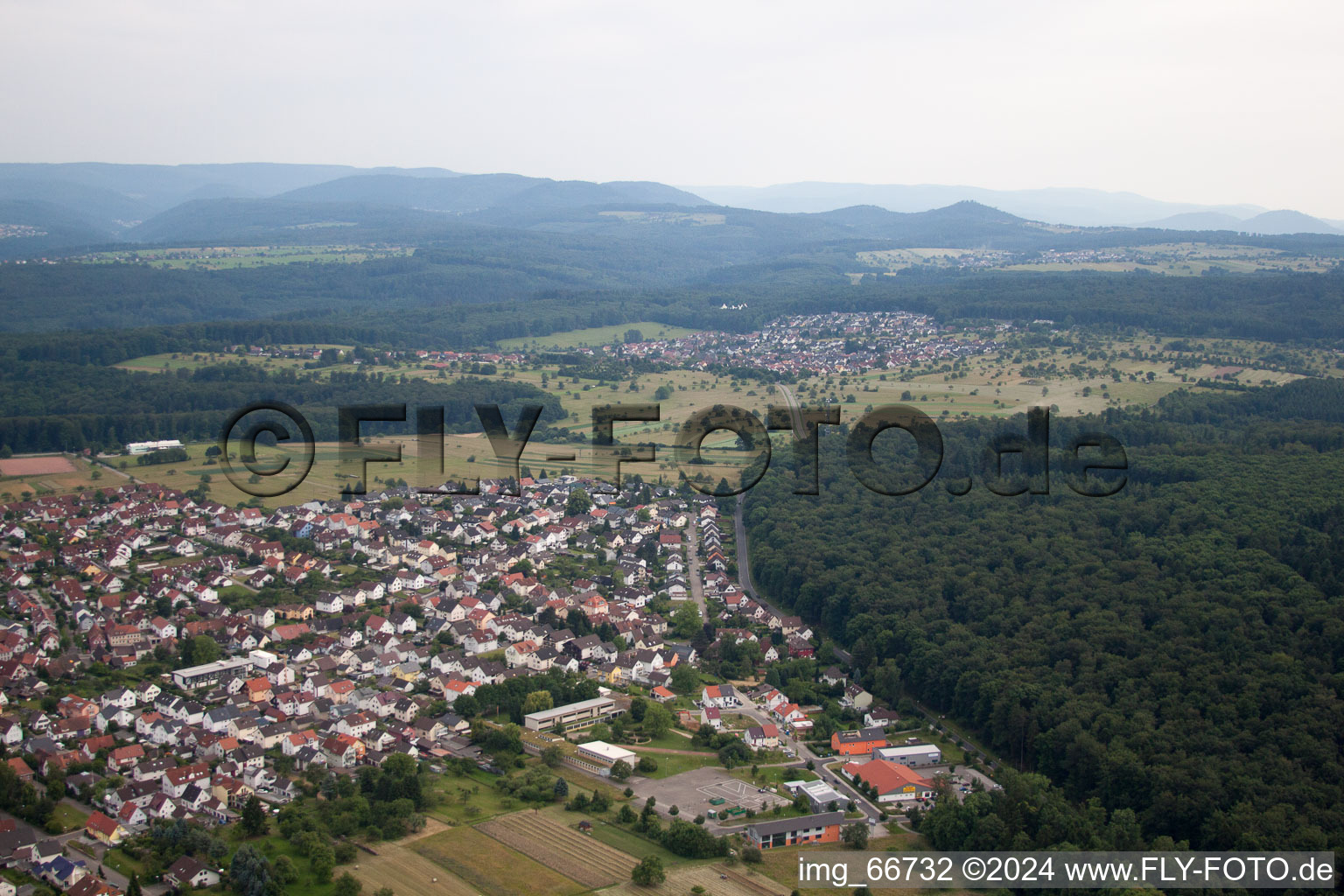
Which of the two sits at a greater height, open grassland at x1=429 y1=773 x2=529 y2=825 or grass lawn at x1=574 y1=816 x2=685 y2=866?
open grassland at x1=429 y1=773 x2=529 y2=825

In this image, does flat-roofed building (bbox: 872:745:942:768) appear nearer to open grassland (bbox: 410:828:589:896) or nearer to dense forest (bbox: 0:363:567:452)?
open grassland (bbox: 410:828:589:896)

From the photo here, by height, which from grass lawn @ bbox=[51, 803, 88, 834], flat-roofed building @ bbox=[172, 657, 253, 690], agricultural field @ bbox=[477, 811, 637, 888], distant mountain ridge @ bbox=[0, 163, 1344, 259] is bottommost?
agricultural field @ bbox=[477, 811, 637, 888]

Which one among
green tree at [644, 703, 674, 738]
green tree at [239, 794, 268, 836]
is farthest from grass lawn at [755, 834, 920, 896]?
green tree at [239, 794, 268, 836]

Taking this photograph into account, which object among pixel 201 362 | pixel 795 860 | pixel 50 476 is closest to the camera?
pixel 795 860

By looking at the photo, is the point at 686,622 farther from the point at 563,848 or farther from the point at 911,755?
the point at 563,848

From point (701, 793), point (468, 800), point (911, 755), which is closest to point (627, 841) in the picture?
point (701, 793)

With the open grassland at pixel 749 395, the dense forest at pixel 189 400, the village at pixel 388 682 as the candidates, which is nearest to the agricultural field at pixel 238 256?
the open grassland at pixel 749 395
